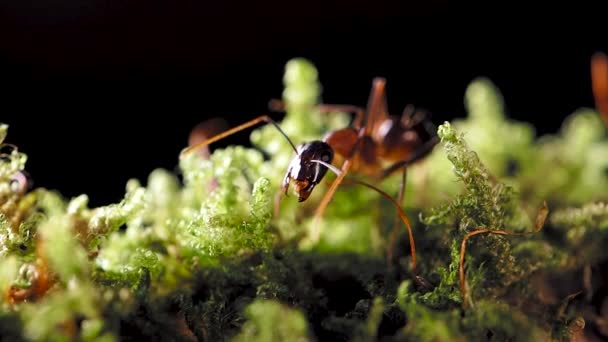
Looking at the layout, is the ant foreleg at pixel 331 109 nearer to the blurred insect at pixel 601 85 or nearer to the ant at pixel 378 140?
the ant at pixel 378 140

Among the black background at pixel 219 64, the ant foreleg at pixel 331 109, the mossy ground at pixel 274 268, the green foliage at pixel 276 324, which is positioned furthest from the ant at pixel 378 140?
the black background at pixel 219 64

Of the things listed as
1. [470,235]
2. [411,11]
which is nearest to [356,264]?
[470,235]

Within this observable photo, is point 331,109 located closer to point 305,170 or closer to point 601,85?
point 305,170

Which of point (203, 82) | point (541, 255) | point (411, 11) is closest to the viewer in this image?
point (541, 255)

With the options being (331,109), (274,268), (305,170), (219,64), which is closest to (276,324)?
(274,268)

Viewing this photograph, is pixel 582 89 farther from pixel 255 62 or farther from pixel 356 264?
pixel 356 264

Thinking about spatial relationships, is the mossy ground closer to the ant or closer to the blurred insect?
the ant
